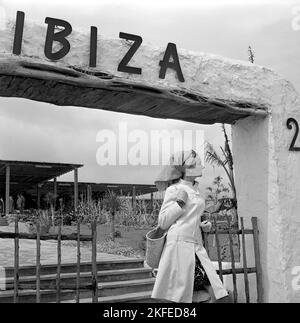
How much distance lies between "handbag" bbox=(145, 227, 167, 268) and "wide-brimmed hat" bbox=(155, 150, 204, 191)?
40 cm

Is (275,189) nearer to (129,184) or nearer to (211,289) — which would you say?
(211,289)

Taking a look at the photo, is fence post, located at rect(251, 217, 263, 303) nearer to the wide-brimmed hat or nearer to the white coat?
the white coat

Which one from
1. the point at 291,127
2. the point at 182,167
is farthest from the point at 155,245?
the point at 291,127

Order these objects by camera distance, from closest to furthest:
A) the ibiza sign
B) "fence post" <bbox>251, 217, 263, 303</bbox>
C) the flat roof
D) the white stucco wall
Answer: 1. the ibiza sign
2. the white stucco wall
3. "fence post" <bbox>251, 217, 263, 303</bbox>
4. the flat roof

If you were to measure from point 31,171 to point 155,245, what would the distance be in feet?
51.3

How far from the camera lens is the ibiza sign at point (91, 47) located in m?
3.59

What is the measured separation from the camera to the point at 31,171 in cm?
1823

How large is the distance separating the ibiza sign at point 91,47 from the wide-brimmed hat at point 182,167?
97 centimetres

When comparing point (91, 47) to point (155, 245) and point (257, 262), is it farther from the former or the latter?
point (257, 262)

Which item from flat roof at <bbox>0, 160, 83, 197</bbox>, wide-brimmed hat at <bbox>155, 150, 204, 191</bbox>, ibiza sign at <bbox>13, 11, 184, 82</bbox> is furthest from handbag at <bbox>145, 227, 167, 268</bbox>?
flat roof at <bbox>0, 160, 83, 197</bbox>

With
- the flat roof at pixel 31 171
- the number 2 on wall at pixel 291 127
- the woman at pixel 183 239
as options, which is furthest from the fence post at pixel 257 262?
the flat roof at pixel 31 171

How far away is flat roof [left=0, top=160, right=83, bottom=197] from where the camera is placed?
1605 centimetres

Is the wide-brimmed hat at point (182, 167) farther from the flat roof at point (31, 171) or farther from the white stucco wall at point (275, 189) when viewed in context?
the flat roof at point (31, 171)
